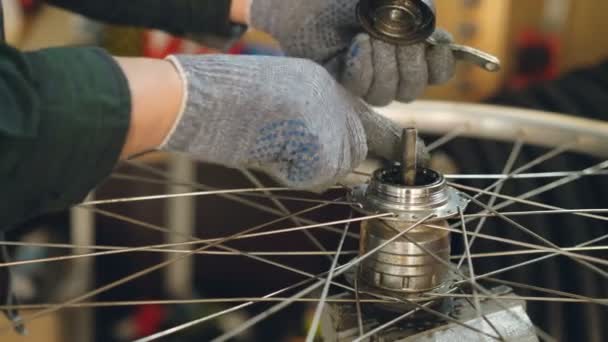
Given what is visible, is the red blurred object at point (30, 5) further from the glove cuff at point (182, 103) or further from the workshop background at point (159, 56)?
the glove cuff at point (182, 103)

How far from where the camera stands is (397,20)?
652 millimetres

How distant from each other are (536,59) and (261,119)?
1289mm

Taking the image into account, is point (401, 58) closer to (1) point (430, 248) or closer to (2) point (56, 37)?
(1) point (430, 248)

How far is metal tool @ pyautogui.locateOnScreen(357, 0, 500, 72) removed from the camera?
636 mm

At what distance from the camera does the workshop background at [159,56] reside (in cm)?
137

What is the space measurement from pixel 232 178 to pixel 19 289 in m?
0.47

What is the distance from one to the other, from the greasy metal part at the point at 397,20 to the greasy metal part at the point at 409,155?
0.09 m

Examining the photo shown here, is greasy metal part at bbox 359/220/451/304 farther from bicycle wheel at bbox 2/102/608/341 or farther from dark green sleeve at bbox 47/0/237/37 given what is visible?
dark green sleeve at bbox 47/0/237/37

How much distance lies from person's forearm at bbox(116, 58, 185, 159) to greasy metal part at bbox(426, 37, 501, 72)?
0.22 meters

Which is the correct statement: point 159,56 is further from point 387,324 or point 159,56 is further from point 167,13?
point 387,324

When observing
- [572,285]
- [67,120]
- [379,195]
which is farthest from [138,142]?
[572,285]

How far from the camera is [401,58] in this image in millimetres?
670

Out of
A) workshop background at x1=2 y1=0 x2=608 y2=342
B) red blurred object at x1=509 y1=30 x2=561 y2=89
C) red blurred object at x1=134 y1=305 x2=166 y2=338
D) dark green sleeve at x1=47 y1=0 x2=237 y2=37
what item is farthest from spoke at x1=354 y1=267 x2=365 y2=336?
red blurred object at x1=509 y1=30 x2=561 y2=89

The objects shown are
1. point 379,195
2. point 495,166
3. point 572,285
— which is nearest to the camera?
point 379,195
